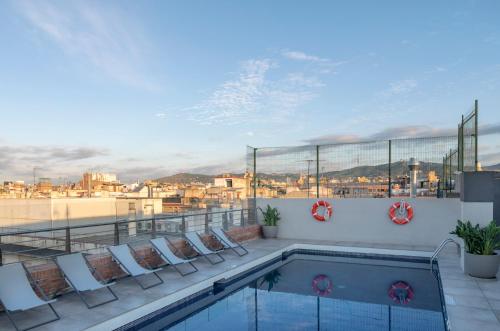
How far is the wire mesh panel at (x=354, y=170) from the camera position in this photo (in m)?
9.73

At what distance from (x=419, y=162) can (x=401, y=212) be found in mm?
1365

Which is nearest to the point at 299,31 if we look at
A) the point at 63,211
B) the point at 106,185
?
the point at 63,211

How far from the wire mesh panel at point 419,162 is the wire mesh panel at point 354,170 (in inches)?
8.8

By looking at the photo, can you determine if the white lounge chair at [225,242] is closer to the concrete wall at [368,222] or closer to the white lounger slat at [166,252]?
the white lounger slat at [166,252]

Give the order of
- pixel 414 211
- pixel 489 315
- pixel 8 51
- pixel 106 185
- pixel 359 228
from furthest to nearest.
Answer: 1. pixel 106 185
2. pixel 8 51
3. pixel 359 228
4. pixel 414 211
5. pixel 489 315

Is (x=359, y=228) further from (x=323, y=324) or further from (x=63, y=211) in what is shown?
A: (x=63, y=211)

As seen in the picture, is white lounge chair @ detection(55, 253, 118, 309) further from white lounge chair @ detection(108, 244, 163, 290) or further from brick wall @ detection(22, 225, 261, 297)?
white lounge chair @ detection(108, 244, 163, 290)

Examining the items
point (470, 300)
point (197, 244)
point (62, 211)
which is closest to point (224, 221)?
point (197, 244)

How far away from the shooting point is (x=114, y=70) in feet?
41.8

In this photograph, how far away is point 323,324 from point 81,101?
14.4m

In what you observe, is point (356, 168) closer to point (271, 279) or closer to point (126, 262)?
Result: point (271, 279)

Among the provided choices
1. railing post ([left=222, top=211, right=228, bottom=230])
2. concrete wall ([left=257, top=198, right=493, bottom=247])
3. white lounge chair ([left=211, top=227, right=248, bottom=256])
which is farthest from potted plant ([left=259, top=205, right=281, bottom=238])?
white lounge chair ([left=211, top=227, right=248, bottom=256])

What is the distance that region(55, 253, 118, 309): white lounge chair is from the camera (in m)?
4.59

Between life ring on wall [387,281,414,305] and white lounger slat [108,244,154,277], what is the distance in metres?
3.82
